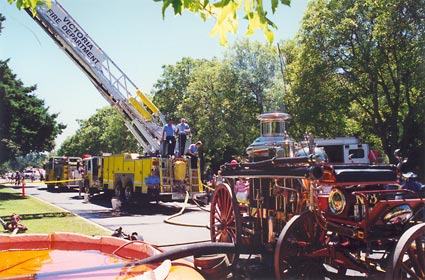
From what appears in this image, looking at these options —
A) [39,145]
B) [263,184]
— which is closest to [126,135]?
[39,145]

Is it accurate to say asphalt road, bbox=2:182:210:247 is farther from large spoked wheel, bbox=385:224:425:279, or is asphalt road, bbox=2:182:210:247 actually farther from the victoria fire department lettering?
the victoria fire department lettering

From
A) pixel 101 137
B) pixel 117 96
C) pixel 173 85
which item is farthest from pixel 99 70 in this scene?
pixel 101 137

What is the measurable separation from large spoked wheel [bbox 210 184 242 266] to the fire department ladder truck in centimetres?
820

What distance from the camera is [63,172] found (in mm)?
29703

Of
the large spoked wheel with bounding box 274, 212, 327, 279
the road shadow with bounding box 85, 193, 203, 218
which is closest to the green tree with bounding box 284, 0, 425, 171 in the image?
the road shadow with bounding box 85, 193, 203, 218

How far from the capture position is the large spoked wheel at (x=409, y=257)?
11.9 feet

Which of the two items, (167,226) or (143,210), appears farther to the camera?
(143,210)

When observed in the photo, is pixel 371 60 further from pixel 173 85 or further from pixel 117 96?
pixel 173 85

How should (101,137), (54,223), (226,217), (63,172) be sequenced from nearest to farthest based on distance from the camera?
(226,217), (54,223), (63,172), (101,137)

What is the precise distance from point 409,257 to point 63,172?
94.0ft

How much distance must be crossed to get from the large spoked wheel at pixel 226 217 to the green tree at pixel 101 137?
4424cm

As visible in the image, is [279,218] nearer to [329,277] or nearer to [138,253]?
[329,277]

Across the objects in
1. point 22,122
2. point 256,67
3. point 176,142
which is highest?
point 256,67

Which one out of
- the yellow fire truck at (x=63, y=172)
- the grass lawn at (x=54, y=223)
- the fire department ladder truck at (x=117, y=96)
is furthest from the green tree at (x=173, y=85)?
the grass lawn at (x=54, y=223)
